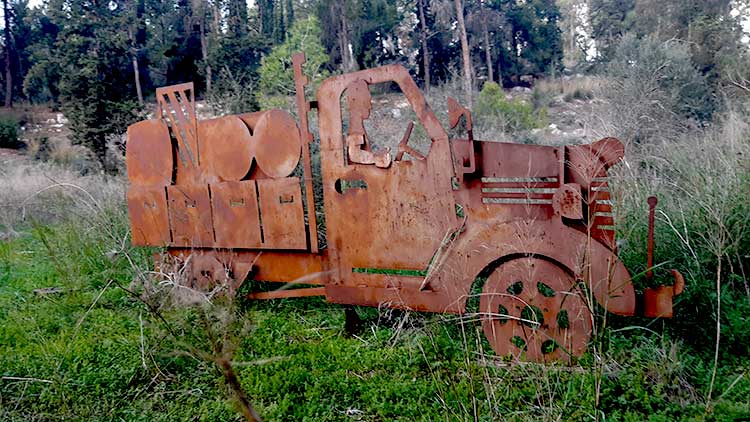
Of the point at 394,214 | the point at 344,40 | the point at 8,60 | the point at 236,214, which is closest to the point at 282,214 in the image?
the point at 236,214

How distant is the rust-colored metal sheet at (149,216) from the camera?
4473 mm

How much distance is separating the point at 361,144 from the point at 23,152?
22435mm

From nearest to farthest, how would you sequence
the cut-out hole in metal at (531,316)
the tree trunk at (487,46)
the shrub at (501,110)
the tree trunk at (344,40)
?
1. the cut-out hole in metal at (531,316)
2. the shrub at (501,110)
3. the tree trunk at (344,40)
4. the tree trunk at (487,46)

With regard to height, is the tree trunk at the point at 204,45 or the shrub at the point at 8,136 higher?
the tree trunk at the point at 204,45

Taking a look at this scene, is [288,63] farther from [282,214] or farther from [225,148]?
[282,214]

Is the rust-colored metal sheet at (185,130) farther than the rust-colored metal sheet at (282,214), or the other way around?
the rust-colored metal sheet at (185,130)

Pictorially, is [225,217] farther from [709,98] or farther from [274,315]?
[709,98]

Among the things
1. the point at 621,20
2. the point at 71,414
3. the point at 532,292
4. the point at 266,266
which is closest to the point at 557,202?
the point at 532,292

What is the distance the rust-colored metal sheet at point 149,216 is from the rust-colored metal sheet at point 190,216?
9cm

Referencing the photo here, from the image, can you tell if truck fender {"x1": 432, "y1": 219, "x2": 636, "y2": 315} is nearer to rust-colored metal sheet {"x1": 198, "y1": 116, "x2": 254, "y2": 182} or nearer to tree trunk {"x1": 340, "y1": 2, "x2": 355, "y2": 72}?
rust-colored metal sheet {"x1": 198, "y1": 116, "x2": 254, "y2": 182}

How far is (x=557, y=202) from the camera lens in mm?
2861

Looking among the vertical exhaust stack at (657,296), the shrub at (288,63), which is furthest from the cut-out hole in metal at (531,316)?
the shrub at (288,63)

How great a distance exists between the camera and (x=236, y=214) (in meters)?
4.08

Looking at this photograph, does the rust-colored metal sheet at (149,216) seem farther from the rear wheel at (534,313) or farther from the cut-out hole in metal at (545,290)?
the cut-out hole in metal at (545,290)
